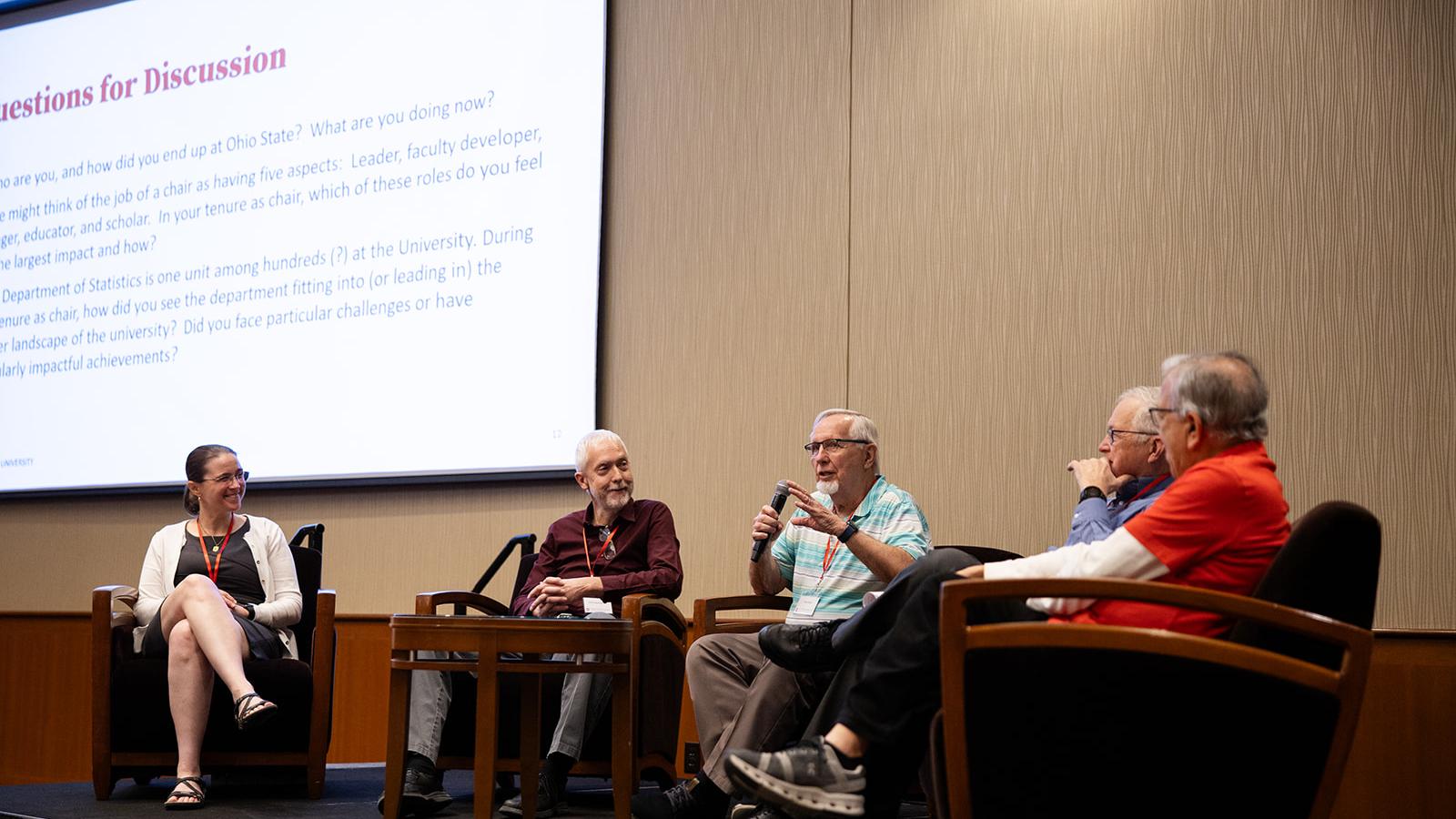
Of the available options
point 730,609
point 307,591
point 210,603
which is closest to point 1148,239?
point 730,609

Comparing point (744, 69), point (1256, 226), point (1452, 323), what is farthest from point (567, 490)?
point (1452, 323)

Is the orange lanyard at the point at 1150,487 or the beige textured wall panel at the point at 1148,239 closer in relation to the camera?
the orange lanyard at the point at 1150,487

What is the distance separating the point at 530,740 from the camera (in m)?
3.01

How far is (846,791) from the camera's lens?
2.24 meters

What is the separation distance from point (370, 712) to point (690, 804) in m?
2.37

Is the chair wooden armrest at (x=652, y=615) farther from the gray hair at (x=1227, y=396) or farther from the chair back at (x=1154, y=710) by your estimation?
the gray hair at (x=1227, y=396)

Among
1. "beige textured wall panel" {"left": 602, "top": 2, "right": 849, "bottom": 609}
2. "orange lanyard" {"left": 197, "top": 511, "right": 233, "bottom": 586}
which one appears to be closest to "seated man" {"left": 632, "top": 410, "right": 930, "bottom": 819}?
"beige textured wall panel" {"left": 602, "top": 2, "right": 849, "bottom": 609}

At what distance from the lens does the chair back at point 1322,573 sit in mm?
1908

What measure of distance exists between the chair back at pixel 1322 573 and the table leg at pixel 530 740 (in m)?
1.64

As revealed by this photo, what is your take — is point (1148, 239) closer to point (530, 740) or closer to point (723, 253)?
point (723, 253)

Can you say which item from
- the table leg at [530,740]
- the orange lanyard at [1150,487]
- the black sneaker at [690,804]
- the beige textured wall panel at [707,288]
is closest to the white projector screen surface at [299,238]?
the beige textured wall panel at [707,288]

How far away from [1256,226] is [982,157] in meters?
0.85

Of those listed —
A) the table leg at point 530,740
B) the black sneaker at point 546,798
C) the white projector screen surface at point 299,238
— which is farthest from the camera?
the white projector screen surface at point 299,238

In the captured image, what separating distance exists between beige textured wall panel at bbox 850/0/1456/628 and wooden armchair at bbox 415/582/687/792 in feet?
3.38
